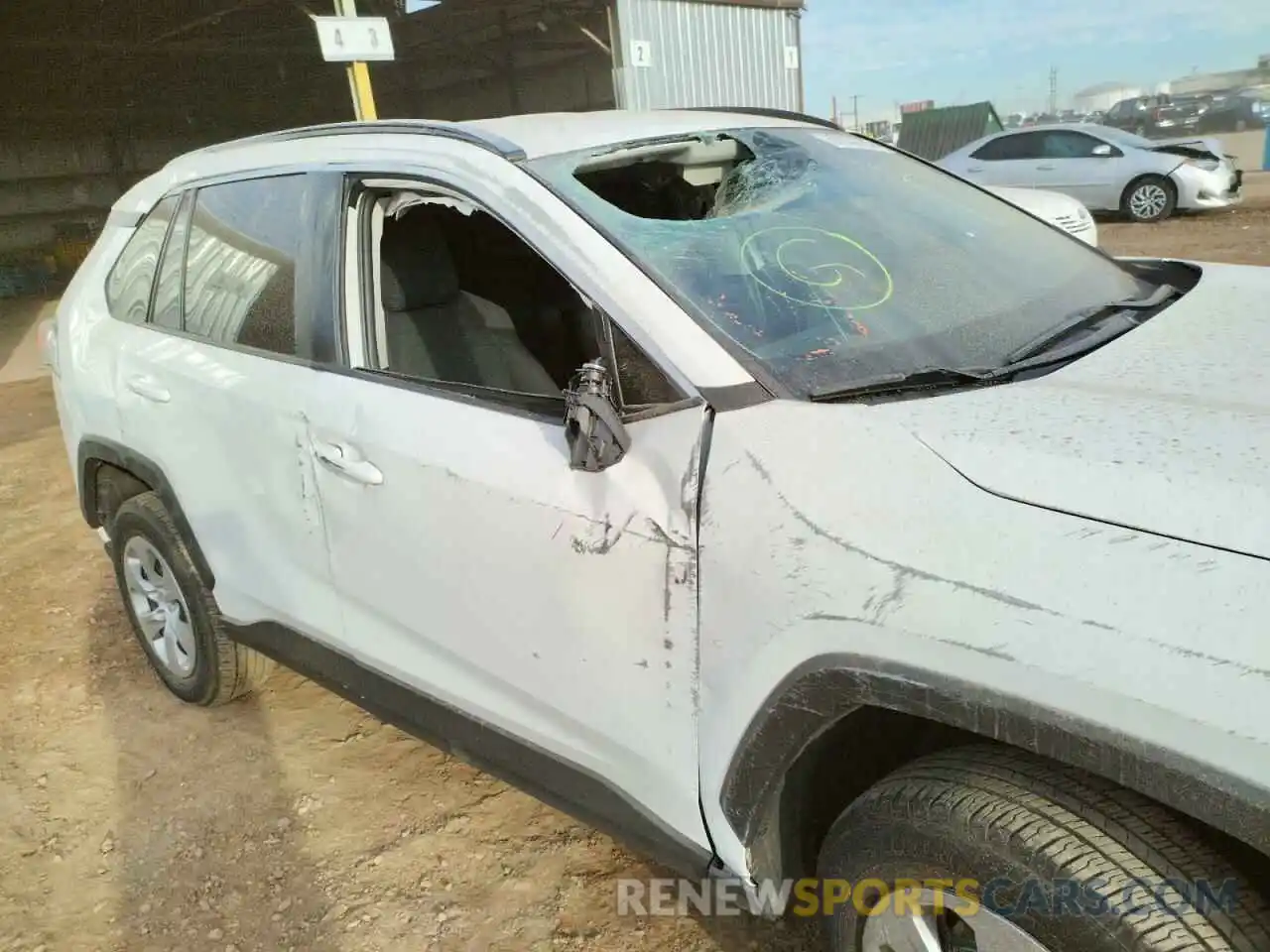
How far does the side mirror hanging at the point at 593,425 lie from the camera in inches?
64.2

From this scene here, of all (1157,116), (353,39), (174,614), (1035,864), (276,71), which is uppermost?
(276,71)

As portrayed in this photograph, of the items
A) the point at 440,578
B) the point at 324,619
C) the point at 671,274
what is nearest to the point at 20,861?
the point at 324,619

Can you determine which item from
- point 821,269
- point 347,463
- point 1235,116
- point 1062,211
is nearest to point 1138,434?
point 821,269

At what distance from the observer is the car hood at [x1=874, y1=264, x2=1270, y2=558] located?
4.01 feet

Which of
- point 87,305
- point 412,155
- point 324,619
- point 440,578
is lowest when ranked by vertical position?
point 324,619

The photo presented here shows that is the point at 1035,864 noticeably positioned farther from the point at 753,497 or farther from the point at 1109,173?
the point at 1109,173

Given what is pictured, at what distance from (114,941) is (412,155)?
80.4 inches

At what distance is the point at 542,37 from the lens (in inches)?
712

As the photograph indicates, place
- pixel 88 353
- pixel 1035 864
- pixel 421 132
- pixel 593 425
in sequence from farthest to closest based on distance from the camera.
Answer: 1. pixel 88 353
2. pixel 421 132
3. pixel 593 425
4. pixel 1035 864

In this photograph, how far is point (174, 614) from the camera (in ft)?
10.4

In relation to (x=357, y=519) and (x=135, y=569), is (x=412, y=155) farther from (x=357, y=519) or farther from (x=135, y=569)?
(x=135, y=569)

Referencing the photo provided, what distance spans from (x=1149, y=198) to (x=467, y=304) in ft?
42.0

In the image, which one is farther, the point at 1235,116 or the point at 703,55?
the point at 1235,116

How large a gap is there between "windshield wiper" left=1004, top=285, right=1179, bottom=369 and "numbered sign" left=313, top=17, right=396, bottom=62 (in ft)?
18.5
